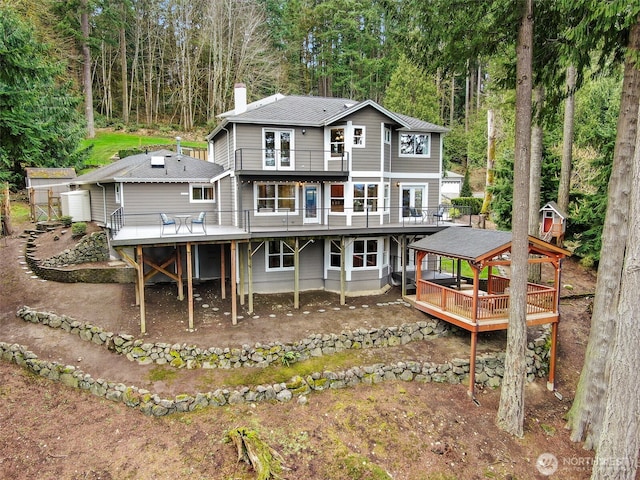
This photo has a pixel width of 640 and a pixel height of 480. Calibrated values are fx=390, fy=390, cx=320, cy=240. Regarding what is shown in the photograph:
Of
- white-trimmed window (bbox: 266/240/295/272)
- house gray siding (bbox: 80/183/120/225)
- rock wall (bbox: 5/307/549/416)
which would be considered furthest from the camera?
house gray siding (bbox: 80/183/120/225)

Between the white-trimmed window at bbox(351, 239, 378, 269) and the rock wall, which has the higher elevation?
the white-trimmed window at bbox(351, 239, 378, 269)

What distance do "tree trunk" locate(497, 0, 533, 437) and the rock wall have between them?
1832 mm

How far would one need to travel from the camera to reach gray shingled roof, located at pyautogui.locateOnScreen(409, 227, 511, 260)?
12031 mm

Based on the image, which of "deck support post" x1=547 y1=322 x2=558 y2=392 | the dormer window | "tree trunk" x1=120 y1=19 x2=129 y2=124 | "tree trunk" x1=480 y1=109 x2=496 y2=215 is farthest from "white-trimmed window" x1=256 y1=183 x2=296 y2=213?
"tree trunk" x1=120 y1=19 x2=129 y2=124

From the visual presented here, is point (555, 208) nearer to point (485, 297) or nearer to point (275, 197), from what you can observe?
point (485, 297)

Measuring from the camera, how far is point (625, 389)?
301 inches

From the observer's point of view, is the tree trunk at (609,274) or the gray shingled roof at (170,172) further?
the gray shingled roof at (170,172)

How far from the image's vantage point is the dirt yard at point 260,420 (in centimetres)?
822

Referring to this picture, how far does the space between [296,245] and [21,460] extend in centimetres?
968

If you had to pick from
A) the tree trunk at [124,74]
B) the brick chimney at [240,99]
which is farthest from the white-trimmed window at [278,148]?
the tree trunk at [124,74]

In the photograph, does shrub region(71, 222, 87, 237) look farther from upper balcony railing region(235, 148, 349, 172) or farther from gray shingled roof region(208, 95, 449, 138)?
upper balcony railing region(235, 148, 349, 172)

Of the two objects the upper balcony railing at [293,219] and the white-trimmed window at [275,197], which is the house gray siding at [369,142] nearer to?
the upper balcony railing at [293,219]

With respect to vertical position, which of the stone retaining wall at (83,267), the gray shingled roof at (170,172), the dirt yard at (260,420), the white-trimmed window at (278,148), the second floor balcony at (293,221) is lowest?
the dirt yard at (260,420)

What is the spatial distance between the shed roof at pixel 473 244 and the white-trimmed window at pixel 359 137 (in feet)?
16.5
